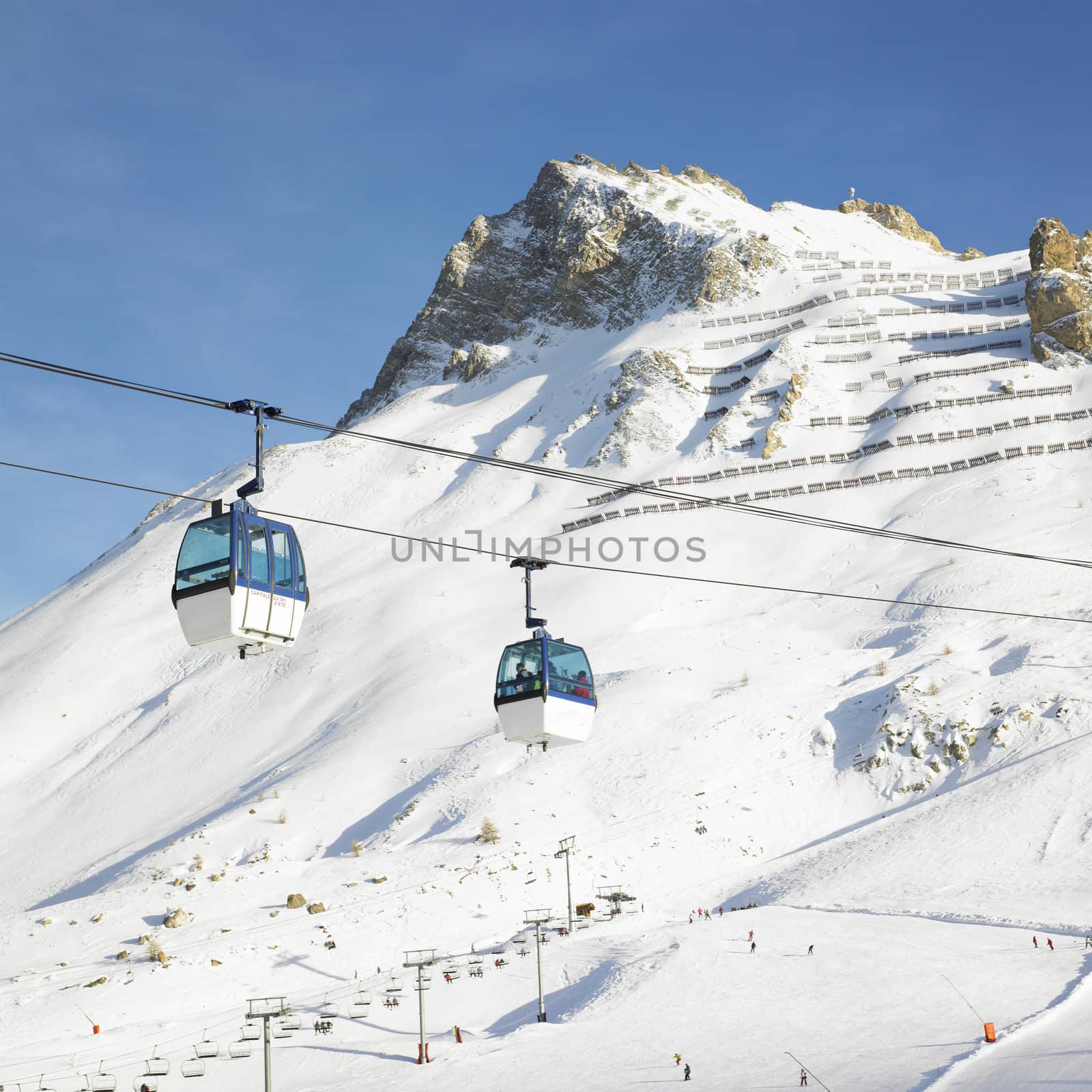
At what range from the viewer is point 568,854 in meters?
50.2

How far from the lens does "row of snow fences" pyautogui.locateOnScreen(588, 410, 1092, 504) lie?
339ft

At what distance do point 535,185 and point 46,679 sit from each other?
111 metres

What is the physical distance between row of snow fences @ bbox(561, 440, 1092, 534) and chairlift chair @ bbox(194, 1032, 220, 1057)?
62.1 metres

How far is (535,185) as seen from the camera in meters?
178

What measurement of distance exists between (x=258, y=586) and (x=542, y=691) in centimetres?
574

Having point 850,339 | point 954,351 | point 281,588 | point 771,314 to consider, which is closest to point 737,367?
point 850,339

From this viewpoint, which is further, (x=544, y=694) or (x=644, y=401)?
(x=644, y=401)

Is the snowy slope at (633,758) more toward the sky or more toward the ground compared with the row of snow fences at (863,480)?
more toward the ground

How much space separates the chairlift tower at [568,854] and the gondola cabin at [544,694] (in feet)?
92.5

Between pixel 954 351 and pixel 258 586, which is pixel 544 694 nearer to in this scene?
pixel 258 586

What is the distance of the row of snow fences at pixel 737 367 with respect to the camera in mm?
122875

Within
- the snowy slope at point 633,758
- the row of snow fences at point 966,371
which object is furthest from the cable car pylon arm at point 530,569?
the row of snow fences at point 966,371

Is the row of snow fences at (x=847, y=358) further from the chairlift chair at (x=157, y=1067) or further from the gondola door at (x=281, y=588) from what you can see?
the gondola door at (x=281, y=588)

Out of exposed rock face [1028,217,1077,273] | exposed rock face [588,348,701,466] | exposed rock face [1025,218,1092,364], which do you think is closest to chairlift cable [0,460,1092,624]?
exposed rock face [588,348,701,466]
